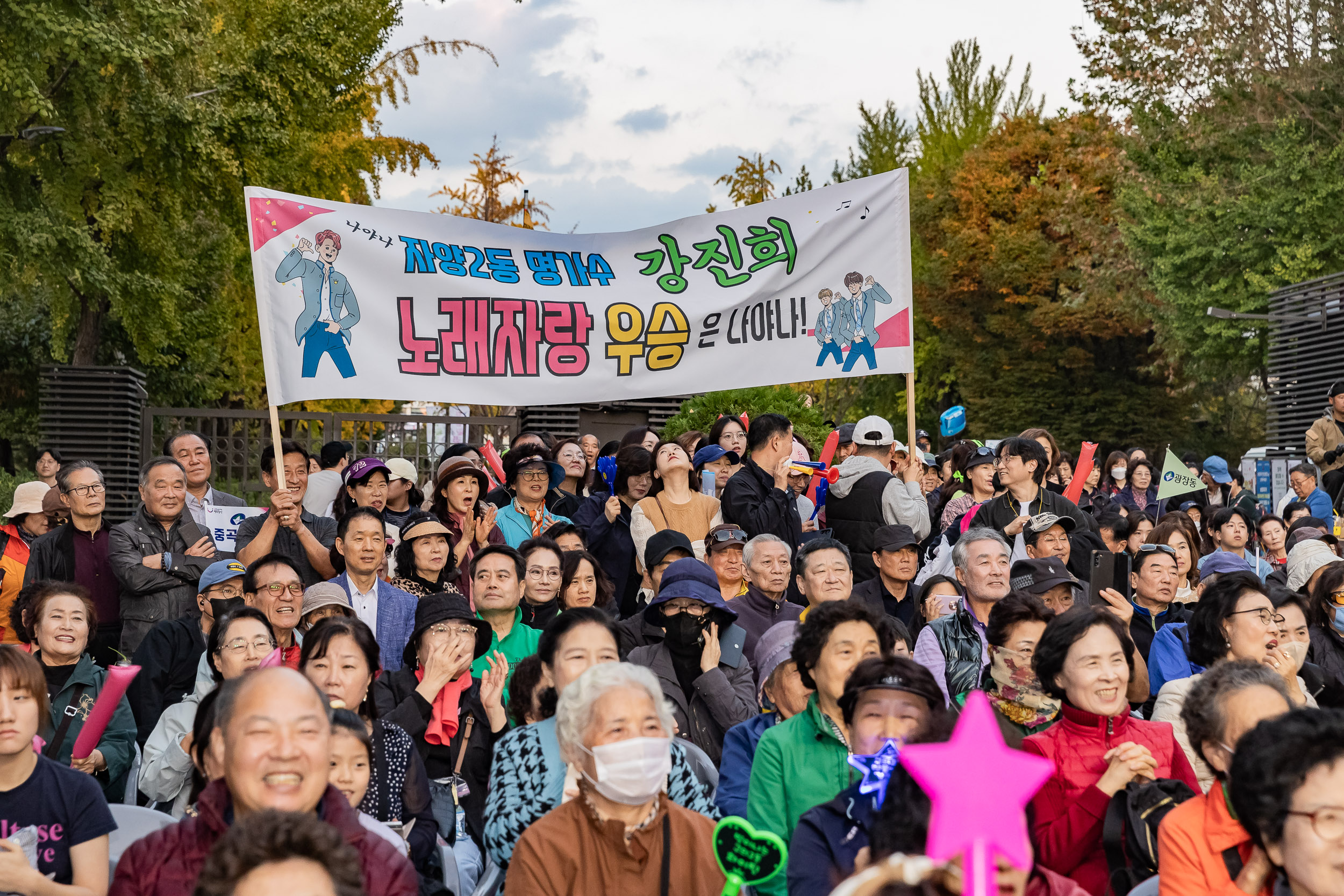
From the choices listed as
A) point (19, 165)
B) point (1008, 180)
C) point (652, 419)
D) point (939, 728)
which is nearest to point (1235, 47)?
point (652, 419)

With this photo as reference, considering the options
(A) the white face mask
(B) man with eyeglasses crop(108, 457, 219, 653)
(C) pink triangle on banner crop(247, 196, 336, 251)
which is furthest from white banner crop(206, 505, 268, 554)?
(A) the white face mask

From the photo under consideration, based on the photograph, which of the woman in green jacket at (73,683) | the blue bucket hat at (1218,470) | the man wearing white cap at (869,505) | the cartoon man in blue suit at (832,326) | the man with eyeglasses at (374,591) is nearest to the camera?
the woman in green jacket at (73,683)

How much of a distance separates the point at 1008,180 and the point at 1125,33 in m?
12.8

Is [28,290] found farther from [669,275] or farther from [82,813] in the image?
[82,813]

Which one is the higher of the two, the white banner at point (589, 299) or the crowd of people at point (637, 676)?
the white banner at point (589, 299)

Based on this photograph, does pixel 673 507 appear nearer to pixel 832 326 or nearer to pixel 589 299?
pixel 589 299

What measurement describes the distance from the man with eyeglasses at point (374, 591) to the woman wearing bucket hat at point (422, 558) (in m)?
0.26

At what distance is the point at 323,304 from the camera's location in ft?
25.9

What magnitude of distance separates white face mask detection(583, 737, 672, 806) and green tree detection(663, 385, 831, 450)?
38.4ft

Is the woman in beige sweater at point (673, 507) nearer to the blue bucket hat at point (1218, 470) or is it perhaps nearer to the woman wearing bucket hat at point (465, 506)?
the woman wearing bucket hat at point (465, 506)

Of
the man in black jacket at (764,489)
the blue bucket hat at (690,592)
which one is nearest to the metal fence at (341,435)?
the man in black jacket at (764,489)

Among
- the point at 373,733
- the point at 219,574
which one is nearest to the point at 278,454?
the point at 219,574

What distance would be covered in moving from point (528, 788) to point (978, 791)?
2.52 metres

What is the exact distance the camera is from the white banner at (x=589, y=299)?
313 inches
